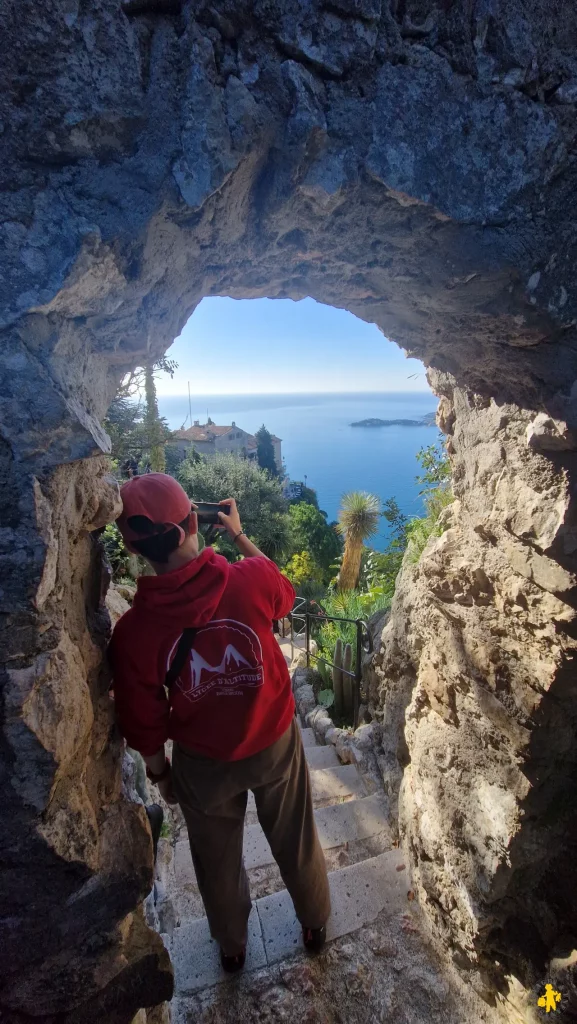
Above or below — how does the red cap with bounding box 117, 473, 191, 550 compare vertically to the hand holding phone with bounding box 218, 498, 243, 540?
above

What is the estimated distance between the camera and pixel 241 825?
5.76 feet

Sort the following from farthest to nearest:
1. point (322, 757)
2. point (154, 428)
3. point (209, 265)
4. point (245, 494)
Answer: point (245, 494) < point (154, 428) < point (322, 757) < point (209, 265)

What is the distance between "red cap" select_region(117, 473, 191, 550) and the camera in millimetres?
1421

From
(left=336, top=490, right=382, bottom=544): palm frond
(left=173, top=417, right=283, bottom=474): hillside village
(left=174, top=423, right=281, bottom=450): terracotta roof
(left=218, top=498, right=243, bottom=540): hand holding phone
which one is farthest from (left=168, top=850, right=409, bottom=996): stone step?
(left=174, top=423, right=281, bottom=450): terracotta roof

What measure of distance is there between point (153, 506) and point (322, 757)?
3061mm

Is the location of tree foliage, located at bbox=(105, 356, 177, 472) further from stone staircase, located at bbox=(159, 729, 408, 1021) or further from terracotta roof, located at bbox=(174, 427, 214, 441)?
terracotta roof, located at bbox=(174, 427, 214, 441)

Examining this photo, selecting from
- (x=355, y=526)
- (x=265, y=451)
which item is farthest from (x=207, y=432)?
(x=355, y=526)

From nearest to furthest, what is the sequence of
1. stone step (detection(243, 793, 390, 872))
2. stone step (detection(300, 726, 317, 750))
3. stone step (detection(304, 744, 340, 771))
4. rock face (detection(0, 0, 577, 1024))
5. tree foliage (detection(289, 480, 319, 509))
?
rock face (detection(0, 0, 577, 1024)), stone step (detection(243, 793, 390, 872)), stone step (detection(304, 744, 340, 771)), stone step (detection(300, 726, 317, 750)), tree foliage (detection(289, 480, 319, 509))

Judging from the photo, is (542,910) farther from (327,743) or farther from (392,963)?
(327,743)

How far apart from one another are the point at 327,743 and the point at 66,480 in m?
3.65

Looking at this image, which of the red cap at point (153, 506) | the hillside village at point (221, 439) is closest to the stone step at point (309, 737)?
the red cap at point (153, 506)

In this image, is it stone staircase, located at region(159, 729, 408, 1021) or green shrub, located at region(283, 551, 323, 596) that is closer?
stone staircase, located at region(159, 729, 408, 1021)

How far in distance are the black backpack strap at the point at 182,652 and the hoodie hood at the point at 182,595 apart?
3cm

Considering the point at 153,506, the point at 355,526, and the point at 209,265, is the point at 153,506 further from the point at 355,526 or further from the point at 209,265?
the point at 355,526
